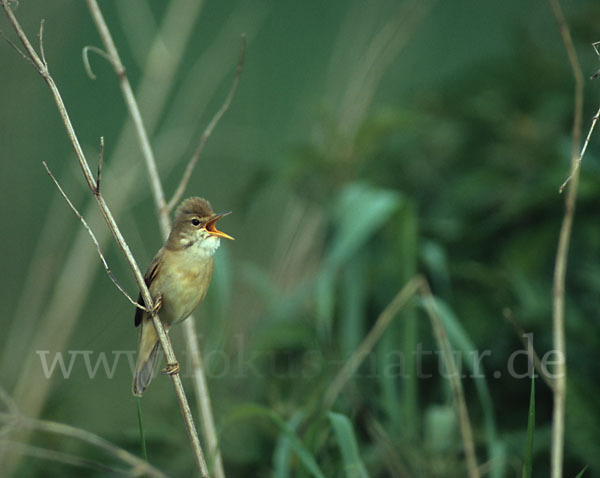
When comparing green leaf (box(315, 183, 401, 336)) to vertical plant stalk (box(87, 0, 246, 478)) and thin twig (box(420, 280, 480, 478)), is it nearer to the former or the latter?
thin twig (box(420, 280, 480, 478))

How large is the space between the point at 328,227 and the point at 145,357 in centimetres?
181

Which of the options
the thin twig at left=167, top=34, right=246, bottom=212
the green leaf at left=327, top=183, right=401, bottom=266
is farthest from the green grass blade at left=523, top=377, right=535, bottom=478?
the green leaf at left=327, top=183, right=401, bottom=266

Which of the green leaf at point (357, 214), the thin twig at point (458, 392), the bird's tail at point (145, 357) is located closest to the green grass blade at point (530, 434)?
the thin twig at point (458, 392)

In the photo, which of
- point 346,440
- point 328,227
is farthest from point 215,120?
point 328,227

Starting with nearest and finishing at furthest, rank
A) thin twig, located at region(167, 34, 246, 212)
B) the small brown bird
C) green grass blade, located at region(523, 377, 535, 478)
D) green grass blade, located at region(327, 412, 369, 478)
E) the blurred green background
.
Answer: the small brown bird < green grass blade, located at region(523, 377, 535, 478) < thin twig, located at region(167, 34, 246, 212) < green grass blade, located at region(327, 412, 369, 478) < the blurred green background

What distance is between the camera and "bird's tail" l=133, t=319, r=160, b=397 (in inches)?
55.4

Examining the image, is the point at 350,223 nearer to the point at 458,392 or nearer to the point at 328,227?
the point at 328,227

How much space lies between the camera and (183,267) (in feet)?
4.20

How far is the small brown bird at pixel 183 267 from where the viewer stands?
1.16 m

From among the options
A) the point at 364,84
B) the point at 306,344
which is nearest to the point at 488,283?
the point at 306,344

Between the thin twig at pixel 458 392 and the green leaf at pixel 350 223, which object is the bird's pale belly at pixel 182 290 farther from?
the green leaf at pixel 350 223

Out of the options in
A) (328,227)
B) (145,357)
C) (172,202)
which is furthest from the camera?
(328,227)

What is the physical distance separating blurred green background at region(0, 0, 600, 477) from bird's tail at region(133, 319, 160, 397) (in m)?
0.42

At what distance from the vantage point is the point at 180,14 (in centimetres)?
317
